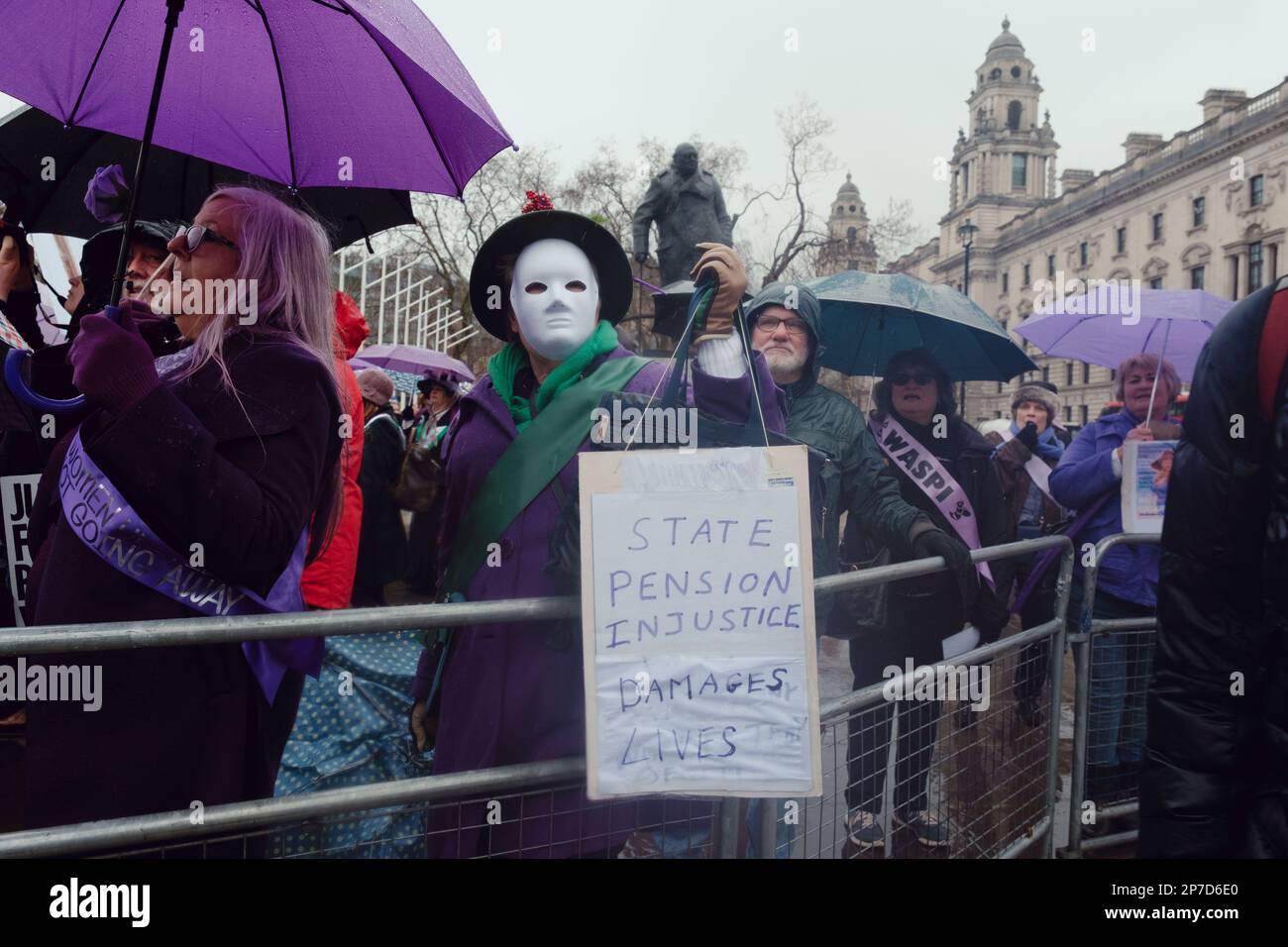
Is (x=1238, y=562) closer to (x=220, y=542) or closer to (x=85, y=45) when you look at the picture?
(x=220, y=542)

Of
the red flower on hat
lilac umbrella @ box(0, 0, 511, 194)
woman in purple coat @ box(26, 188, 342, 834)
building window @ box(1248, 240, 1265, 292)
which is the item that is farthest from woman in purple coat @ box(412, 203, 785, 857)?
building window @ box(1248, 240, 1265, 292)

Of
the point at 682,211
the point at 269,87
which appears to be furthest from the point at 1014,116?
the point at 269,87

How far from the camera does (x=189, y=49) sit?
2.31 m

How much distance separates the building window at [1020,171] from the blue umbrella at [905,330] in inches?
3314

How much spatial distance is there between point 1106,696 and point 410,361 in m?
8.33

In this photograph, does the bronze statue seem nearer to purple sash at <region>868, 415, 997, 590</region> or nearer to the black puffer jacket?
purple sash at <region>868, 415, 997, 590</region>

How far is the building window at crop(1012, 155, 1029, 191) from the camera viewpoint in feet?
262

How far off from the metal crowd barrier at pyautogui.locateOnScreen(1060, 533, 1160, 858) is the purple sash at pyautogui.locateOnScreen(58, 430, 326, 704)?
260cm

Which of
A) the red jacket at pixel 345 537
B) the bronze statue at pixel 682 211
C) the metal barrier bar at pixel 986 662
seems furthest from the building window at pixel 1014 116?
the red jacket at pixel 345 537

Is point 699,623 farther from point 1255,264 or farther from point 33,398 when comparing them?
point 1255,264

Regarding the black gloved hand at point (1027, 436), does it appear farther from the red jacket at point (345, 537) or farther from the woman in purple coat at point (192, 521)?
the woman in purple coat at point (192, 521)

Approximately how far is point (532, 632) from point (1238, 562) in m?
1.38

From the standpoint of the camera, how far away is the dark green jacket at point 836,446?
10.4 feet
